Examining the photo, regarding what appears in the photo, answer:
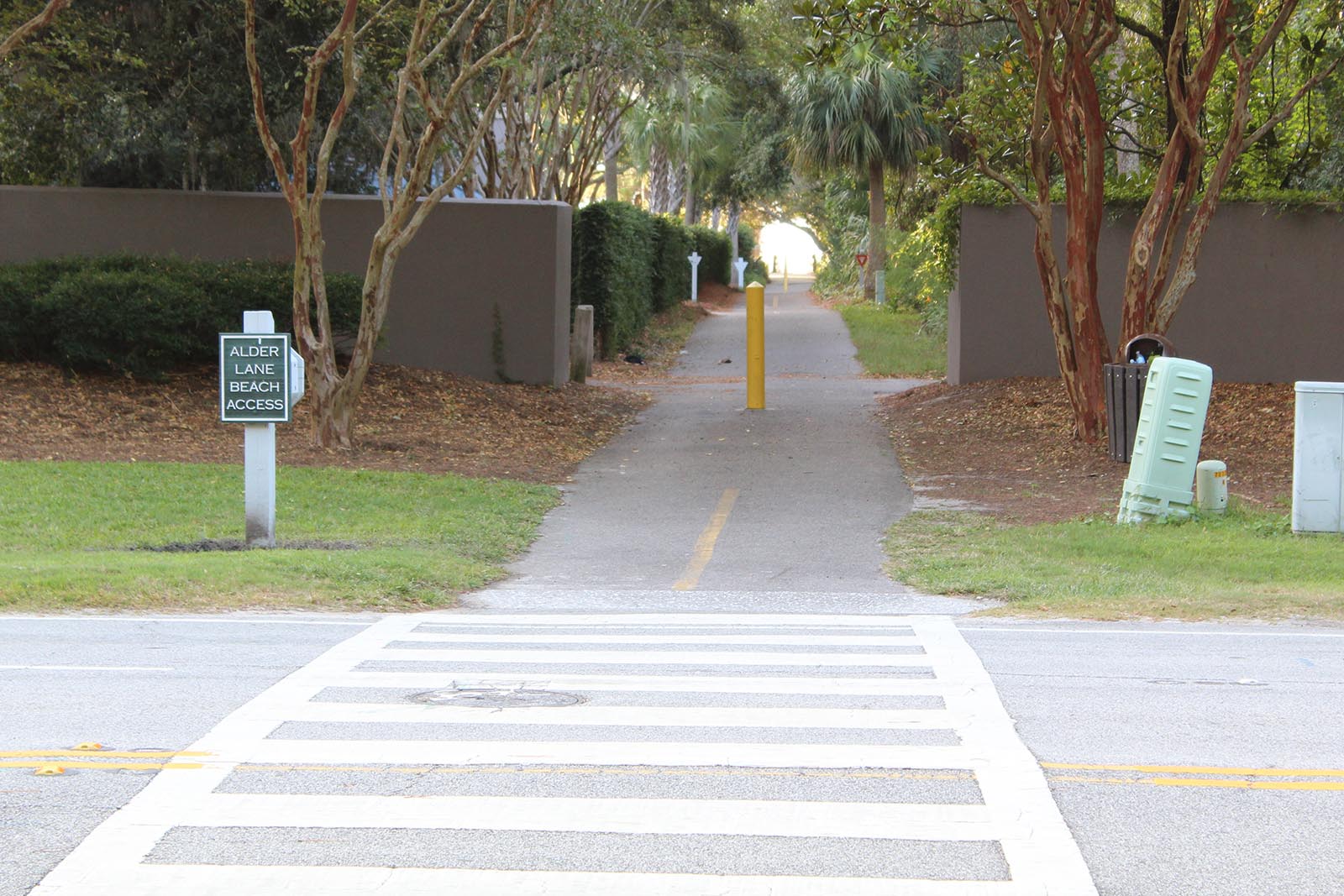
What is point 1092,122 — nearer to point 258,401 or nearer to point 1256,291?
point 1256,291

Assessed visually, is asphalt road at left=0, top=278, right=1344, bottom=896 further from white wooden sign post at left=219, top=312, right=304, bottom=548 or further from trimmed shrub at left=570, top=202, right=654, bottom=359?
trimmed shrub at left=570, top=202, right=654, bottom=359

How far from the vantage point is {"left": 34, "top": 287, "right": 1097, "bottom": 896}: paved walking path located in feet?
15.4

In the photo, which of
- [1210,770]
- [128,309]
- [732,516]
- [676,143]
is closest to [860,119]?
[676,143]

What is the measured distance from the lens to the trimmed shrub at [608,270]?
26.7 metres

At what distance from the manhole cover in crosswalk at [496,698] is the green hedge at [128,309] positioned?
1170 centimetres

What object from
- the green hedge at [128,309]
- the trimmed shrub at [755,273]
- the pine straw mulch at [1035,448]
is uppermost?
the trimmed shrub at [755,273]

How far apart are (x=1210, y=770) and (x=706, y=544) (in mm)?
6861

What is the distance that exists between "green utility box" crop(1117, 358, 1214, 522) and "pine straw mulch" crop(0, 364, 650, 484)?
6.14 metres

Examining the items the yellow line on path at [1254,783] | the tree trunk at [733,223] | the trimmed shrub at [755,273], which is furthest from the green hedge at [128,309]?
the trimmed shrub at [755,273]

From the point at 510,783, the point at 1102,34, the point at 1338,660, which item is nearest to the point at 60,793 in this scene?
the point at 510,783

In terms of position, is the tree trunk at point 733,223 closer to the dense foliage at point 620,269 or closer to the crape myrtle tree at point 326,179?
the dense foliage at point 620,269

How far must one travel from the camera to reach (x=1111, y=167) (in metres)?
25.5

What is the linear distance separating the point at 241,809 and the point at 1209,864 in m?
3.47

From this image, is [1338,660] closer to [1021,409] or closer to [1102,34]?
[1102,34]
